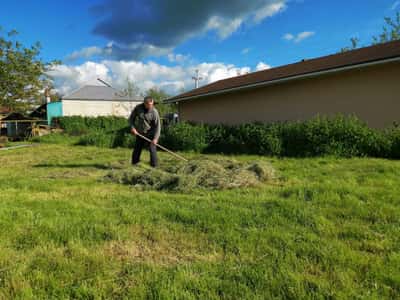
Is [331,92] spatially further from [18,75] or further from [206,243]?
[18,75]

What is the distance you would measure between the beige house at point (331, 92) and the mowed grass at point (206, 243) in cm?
440

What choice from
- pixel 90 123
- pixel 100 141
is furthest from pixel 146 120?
pixel 90 123

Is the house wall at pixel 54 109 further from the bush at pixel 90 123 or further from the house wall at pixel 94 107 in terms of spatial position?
the bush at pixel 90 123

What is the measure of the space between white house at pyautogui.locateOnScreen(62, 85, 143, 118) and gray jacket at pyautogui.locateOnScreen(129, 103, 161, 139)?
27.0 meters

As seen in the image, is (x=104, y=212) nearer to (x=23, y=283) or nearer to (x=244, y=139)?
(x=23, y=283)

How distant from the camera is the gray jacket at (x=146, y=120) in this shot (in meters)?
6.16

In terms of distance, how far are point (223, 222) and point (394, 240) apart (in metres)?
1.53

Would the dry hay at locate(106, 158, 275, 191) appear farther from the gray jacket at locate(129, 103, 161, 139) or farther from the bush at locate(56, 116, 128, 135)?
the bush at locate(56, 116, 128, 135)

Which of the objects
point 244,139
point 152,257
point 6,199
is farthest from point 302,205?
point 244,139

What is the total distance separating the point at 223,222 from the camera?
109 inches

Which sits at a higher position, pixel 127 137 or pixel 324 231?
pixel 127 137

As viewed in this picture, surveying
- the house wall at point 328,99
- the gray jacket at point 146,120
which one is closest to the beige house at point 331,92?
the house wall at point 328,99

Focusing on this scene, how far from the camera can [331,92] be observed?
8.38 metres

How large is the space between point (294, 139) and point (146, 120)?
13.8ft
